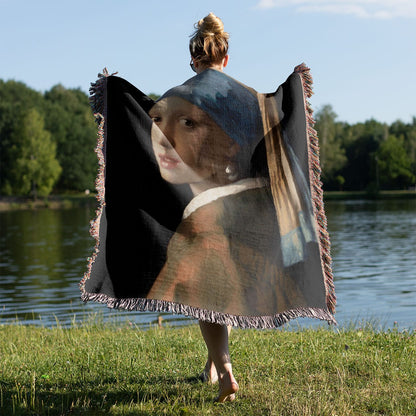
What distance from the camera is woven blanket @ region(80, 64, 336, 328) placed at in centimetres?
383

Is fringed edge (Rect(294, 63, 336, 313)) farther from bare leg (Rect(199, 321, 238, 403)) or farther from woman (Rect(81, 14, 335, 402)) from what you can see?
bare leg (Rect(199, 321, 238, 403))

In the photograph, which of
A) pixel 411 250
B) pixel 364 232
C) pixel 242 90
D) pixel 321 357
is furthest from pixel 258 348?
pixel 364 232

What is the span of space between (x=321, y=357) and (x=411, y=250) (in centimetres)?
1911

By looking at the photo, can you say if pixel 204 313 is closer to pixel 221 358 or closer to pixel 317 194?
pixel 221 358

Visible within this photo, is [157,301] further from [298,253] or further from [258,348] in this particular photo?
[258,348]

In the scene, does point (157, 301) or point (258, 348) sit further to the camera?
point (258, 348)

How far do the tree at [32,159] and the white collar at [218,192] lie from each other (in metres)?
59.4

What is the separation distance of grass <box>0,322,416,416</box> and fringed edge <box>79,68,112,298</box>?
0.71 metres

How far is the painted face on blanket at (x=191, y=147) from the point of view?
3895mm

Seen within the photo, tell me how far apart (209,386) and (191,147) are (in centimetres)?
151

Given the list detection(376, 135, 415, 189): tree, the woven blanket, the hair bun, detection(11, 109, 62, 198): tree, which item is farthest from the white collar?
detection(376, 135, 415, 189): tree

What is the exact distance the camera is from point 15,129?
208 feet

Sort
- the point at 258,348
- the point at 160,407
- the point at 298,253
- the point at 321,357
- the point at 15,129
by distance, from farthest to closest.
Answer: the point at 15,129
the point at 258,348
the point at 321,357
the point at 298,253
the point at 160,407

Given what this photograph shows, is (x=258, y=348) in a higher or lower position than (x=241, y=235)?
lower
